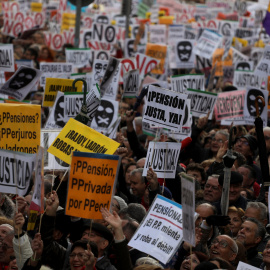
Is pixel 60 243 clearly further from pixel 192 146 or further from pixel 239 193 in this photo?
pixel 192 146

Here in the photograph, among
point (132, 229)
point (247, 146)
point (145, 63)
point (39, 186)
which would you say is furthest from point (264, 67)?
point (39, 186)

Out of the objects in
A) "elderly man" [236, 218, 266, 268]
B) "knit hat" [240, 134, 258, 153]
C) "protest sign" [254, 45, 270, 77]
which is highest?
"protest sign" [254, 45, 270, 77]

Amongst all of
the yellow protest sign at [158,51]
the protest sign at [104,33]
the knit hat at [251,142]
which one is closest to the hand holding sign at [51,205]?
the knit hat at [251,142]

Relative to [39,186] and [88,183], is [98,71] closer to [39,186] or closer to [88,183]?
[88,183]

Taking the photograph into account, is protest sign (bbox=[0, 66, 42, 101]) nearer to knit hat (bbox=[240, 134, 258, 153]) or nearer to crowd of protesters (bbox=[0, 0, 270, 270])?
crowd of protesters (bbox=[0, 0, 270, 270])

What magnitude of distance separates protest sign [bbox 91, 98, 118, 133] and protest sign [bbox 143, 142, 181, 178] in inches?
106

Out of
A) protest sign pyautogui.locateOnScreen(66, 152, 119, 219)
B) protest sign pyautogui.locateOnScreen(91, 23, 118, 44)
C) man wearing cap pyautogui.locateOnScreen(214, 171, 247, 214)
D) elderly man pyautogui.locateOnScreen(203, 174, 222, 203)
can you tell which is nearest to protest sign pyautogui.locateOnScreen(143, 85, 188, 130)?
elderly man pyautogui.locateOnScreen(203, 174, 222, 203)

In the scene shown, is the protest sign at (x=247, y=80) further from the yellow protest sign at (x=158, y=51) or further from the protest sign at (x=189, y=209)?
the protest sign at (x=189, y=209)

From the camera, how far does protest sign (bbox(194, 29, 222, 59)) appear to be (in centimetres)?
1841

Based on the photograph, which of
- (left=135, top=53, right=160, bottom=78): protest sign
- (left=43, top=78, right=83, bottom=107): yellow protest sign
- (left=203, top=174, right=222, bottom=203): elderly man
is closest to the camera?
(left=203, top=174, right=222, bottom=203): elderly man

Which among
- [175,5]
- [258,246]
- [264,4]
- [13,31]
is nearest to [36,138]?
[258,246]

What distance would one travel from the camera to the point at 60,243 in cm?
799

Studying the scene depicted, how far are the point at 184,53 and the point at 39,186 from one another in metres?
11.8

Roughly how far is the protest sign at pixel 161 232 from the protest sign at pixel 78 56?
9.81 m
